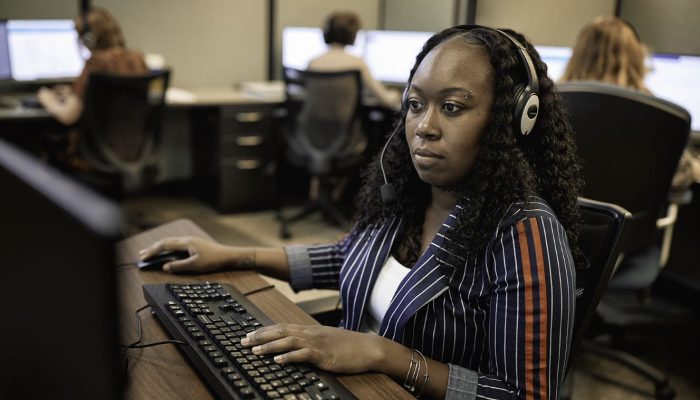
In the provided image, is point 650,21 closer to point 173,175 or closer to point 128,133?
point 128,133

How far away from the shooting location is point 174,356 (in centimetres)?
91

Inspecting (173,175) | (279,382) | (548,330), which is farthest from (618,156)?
(173,175)

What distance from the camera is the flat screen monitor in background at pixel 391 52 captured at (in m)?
3.81

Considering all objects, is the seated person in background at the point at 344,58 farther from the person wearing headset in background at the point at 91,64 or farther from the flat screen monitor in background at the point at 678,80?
the flat screen monitor in background at the point at 678,80

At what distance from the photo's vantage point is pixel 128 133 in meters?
3.00

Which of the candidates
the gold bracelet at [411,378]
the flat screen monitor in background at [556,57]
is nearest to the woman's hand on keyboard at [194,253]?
the gold bracelet at [411,378]

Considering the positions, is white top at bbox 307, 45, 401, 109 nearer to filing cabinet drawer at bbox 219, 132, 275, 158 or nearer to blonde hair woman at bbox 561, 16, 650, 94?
filing cabinet drawer at bbox 219, 132, 275, 158

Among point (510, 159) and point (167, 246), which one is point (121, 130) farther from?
point (510, 159)

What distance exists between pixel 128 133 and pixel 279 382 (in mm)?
2446

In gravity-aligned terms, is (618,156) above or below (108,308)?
below

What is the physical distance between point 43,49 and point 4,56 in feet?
0.60

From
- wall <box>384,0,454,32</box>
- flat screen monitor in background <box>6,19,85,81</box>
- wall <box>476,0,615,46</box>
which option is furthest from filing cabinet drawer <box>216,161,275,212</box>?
wall <box>476,0,615,46</box>

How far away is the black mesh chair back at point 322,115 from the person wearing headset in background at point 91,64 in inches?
29.2

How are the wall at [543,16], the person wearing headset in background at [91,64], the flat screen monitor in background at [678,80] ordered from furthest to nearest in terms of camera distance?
A: the wall at [543,16] < the person wearing headset in background at [91,64] < the flat screen monitor in background at [678,80]
